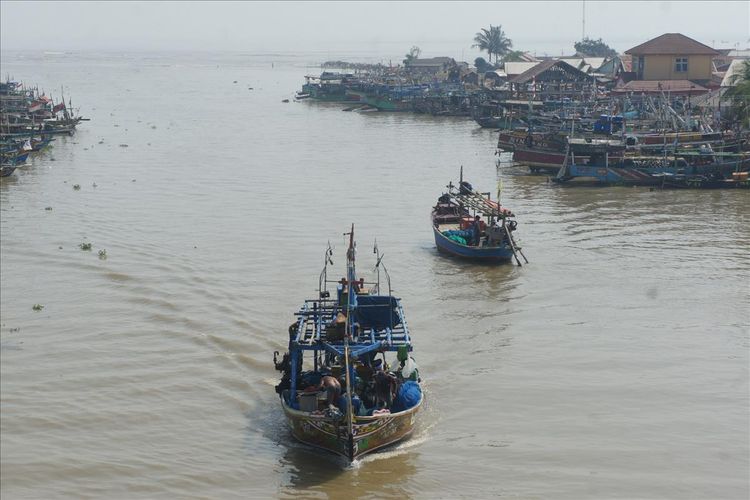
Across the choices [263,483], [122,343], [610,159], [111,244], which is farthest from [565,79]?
[263,483]

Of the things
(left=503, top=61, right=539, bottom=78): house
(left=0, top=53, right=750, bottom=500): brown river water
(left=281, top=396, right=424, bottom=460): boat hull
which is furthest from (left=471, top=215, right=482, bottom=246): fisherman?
(left=503, top=61, right=539, bottom=78): house

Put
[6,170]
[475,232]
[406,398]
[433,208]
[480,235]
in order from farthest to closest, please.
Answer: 1. [6,170]
2. [433,208]
3. [475,232]
4. [480,235]
5. [406,398]

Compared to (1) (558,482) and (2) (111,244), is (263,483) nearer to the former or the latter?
(1) (558,482)

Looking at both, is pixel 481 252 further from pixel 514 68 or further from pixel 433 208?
pixel 514 68

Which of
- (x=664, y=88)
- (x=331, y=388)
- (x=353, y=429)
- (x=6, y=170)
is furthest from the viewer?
(x=664, y=88)

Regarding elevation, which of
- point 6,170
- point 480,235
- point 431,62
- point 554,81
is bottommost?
point 480,235

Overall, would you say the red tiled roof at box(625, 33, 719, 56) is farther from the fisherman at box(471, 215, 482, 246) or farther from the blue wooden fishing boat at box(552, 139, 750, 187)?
the fisherman at box(471, 215, 482, 246)

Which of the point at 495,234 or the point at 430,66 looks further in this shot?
the point at 430,66

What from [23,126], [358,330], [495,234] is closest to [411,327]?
[358,330]
